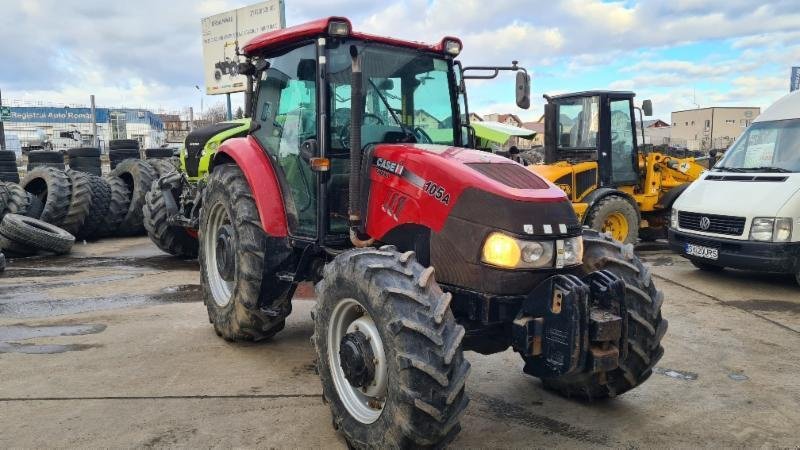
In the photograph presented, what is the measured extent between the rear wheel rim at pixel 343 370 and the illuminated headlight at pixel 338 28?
1780 mm

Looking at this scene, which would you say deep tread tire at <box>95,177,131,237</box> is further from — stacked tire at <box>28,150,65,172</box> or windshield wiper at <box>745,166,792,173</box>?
windshield wiper at <box>745,166,792,173</box>

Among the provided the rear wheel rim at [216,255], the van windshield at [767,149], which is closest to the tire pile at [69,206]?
the rear wheel rim at [216,255]

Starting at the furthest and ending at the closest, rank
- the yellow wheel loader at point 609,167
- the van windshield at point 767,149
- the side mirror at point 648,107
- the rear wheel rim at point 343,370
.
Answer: the side mirror at point 648,107
the yellow wheel loader at point 609,167
the van windshield at point 767,149
the rear wheel rim at point 343,370

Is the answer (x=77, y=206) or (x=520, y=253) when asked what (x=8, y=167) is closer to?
(x=77, y=206)

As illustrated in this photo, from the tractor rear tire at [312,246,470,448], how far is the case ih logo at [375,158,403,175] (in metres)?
0.63

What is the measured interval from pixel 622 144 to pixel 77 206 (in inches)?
362

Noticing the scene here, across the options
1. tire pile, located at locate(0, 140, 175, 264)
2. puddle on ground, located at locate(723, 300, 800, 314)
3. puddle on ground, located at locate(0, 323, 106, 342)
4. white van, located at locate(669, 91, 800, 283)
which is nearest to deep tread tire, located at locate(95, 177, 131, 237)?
tire pile, located at locate(0, 140, 175, 264)

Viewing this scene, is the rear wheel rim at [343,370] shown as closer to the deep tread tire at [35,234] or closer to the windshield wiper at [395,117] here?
the windshield wiper at [395,117]

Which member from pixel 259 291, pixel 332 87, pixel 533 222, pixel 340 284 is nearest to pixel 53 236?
pixel 259 291

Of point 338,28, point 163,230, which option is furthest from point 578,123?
point 338,28

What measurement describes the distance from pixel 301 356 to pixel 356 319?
168 cm

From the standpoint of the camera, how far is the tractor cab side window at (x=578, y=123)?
10.7 m

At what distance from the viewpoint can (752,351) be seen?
5.54 metres

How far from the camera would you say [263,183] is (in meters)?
5.00
